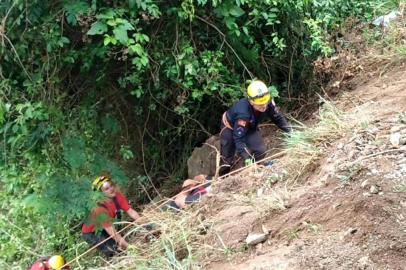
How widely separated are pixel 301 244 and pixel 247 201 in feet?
4.13

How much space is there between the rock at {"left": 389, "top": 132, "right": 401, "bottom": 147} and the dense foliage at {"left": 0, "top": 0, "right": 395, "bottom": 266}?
245 centimetres

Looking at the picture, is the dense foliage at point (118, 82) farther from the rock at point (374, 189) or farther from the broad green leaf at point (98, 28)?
the rock at point (374, 189)

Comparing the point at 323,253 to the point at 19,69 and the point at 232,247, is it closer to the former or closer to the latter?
the point at 232,247

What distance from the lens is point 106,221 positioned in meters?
5.89

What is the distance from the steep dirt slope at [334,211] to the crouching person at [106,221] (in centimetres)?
104

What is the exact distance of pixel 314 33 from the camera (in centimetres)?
712

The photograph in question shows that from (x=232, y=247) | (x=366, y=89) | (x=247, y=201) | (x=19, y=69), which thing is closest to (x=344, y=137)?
(x=247, y=201)

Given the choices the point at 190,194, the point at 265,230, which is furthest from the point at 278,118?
the point at 265,230

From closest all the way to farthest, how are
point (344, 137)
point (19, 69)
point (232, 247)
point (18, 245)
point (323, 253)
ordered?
point (323, 253) < point (232, 247) < point (344, 137) < point (19, 69) < point (18, 245)

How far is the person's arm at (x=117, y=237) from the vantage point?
6031 mm

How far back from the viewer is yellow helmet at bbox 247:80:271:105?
261 inches

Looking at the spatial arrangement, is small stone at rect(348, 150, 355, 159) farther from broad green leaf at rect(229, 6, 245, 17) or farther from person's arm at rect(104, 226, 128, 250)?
person's arm at rect(104, 226, 128, 250)

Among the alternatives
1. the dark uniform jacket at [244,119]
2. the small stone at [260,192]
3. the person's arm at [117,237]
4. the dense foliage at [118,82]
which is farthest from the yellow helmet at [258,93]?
the person's arm at [117,237]

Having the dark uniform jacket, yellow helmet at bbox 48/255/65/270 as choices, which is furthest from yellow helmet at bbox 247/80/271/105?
yellow helmet at bbox 48/255/65/270
